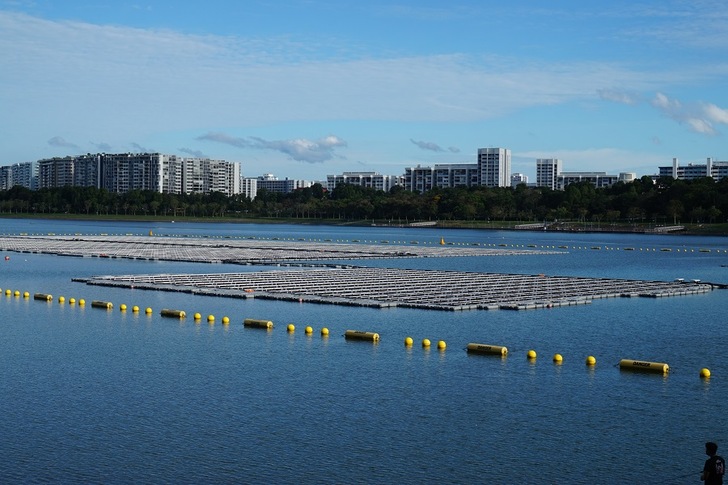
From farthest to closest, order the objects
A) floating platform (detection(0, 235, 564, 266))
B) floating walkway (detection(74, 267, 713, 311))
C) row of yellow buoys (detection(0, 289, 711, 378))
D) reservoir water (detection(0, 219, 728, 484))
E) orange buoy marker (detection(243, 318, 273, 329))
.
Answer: floating platform (detection(0, 235, 564, 266)), floating walkway (detection(74, 267, 713, 311)), orange buoy marker (detection(243, 318, 273, 329)), row of yellow buoys (detection(0, 289, 711, 378)), reservoir water (detection(0, 219, 728, 484))

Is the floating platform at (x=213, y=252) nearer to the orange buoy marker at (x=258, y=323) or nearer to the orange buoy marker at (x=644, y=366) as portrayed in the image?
the orange buoy marker at (x=258, y=323)

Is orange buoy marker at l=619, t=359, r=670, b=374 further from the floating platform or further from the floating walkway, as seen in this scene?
the floating platform

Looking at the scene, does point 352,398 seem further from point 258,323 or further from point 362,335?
point 258,323

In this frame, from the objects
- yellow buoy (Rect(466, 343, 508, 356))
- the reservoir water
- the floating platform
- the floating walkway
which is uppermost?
the floating platform

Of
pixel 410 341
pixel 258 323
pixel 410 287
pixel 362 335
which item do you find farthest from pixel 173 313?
pixel 410 287

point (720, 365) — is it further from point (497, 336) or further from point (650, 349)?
point (497, 336)

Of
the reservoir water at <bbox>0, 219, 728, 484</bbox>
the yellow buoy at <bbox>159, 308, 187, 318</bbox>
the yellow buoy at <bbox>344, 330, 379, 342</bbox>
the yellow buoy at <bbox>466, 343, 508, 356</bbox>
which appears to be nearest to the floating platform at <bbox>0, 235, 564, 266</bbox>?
the yellow buoy at <bbox>159, 308, 187, 318</bbox>

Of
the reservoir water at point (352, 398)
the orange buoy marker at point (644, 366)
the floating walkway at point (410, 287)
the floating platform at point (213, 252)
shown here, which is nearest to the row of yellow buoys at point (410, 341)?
the orange buoy marker at point (644, 366)
